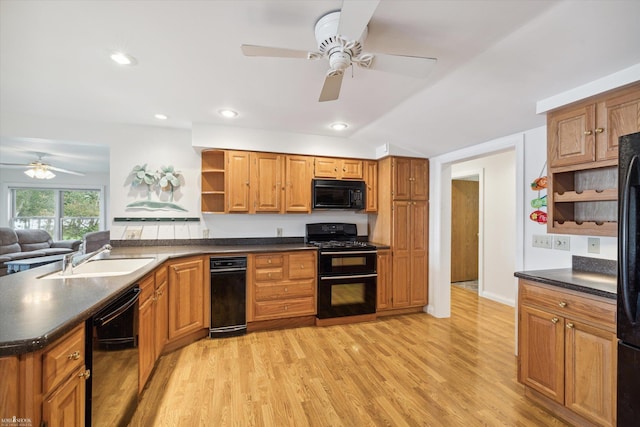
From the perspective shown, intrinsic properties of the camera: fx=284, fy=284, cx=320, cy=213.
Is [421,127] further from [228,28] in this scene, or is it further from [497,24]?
[228,28]

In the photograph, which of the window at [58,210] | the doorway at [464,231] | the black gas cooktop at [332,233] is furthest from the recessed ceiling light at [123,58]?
the window at [58,210]

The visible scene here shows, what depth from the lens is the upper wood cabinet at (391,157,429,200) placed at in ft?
12.1

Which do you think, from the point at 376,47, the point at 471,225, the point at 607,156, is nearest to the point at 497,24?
the point at 376,47

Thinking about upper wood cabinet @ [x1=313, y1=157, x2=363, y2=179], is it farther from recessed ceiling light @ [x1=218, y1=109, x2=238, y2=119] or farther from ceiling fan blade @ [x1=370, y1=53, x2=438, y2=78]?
ceiling fan blade @ [x1=370, y1=53, x2=438, y2=78]

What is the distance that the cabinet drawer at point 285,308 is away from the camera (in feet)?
10.3

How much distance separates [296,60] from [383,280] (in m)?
2.73

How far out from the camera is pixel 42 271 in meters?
1.93

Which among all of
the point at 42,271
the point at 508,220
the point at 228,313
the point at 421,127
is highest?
the point at 421,127

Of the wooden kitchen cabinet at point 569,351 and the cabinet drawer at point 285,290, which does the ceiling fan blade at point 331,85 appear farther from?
the cabinet drawer at point 285,290

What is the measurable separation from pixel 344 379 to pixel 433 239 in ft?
7.35

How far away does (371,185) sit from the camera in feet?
12.9

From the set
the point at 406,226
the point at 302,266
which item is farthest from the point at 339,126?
the point at 302,266

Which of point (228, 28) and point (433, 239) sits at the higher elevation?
point (228, 28)

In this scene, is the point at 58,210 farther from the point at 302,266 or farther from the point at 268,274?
the point at 302,266
